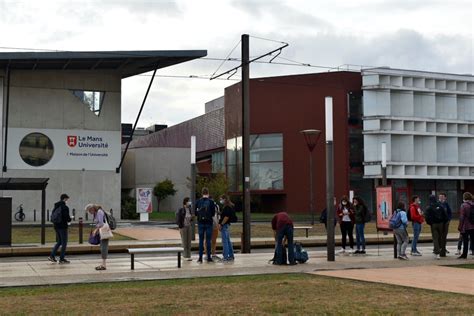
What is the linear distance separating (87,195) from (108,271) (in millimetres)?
29581

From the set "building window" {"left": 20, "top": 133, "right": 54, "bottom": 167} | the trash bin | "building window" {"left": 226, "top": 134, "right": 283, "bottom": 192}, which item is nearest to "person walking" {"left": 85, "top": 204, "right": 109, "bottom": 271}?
the trash bin

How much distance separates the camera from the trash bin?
22719 mm

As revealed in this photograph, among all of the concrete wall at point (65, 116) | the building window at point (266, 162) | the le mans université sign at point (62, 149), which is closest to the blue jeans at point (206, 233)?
the concrete wall at point (65, 116)

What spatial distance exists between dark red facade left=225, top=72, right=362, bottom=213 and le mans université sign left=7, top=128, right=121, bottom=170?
16.5 m

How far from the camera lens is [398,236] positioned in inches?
718

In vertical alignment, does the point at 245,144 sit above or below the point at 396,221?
above

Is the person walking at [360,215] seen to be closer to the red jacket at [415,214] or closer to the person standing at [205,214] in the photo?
the red jacket at [415,214]

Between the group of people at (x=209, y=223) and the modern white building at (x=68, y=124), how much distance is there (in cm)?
2402

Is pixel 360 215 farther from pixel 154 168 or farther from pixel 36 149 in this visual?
pixel 154 168

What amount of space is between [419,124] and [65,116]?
1140 inches

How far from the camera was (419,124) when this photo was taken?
57.0 meters

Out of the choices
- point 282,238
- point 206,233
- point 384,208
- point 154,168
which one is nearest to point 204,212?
point 206,233

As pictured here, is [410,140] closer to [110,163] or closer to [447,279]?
[110,163]

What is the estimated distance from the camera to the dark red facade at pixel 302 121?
56.2 m
